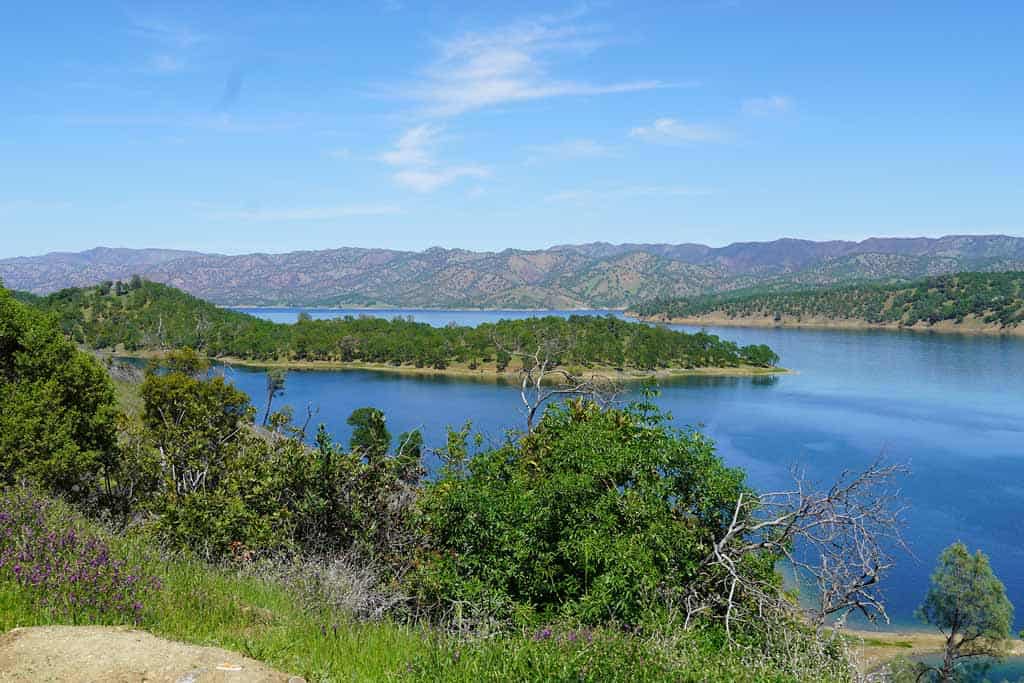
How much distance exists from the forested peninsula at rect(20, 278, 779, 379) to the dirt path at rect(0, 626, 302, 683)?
306 ft

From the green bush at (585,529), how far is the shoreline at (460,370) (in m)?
84.6

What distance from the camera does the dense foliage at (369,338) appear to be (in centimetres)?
11112

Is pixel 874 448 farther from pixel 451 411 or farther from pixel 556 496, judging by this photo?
pixel 556 496

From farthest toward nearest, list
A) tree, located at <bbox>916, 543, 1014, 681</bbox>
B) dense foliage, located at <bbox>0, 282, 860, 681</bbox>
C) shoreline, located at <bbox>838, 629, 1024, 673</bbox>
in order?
shoreline, located at <bbox>838, 629, 1024, 673</bbox> < tree, located at <bbox>916, 543, 1014, 681</bbox> < dense foliage, located at <bbox>0, 282, 860, 681</bbox>

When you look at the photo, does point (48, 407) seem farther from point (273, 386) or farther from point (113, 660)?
point (273, 386)

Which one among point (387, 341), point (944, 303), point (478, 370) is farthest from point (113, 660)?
point (944, 303)

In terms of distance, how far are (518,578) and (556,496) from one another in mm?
1198

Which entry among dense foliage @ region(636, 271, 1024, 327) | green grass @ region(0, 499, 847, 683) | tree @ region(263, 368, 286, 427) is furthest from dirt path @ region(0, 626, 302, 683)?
dense foliage @ region(636, 271, 1024, 327)

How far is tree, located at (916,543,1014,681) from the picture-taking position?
81.7 feet

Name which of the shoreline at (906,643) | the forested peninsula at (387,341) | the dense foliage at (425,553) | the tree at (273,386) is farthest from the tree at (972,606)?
the forested peninsula at (387,341)

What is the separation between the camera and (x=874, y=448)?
5550 centimetres

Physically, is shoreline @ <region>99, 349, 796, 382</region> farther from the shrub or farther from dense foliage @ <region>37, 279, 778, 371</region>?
the shrub

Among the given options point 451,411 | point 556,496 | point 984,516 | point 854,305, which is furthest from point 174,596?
point 854,305

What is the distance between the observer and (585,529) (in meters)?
9.46
